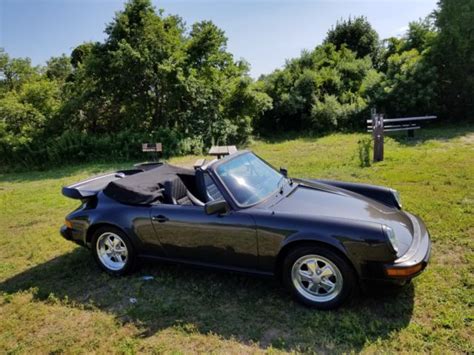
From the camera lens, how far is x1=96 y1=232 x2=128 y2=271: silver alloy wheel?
395cm

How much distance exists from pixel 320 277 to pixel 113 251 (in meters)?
2.37

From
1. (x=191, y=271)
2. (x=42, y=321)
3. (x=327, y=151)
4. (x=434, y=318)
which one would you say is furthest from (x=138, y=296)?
(x=327, y=151)

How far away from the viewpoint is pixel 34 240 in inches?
209

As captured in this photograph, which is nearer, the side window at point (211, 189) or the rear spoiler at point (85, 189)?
the side window at point (211, 189)

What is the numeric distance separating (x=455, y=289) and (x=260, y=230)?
190 centimetres

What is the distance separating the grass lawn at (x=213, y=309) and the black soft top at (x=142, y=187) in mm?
900

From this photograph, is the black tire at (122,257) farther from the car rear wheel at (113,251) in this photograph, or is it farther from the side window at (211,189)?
the side window at (211,189)

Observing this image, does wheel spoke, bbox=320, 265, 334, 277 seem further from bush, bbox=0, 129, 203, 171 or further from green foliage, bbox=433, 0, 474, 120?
green foliage, bbox=433, 0, 474, 120

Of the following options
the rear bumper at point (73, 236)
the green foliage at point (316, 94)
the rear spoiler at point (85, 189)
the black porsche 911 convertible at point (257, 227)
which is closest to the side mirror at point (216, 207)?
the black porsche 911 convertible at point (257, 227)

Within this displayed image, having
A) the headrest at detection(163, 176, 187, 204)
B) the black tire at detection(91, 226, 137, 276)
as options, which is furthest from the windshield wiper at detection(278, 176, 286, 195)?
the black tire at detection(91, 226, 137, 276)

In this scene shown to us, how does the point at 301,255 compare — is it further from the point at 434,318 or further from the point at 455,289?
the point at 455,289

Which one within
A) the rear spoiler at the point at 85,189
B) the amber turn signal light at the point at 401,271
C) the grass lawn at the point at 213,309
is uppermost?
the rear spoiler at the point at 85,189

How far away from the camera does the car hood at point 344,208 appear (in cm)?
314

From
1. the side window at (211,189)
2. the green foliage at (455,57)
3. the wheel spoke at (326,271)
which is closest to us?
the wheel spoke at (326,271)
